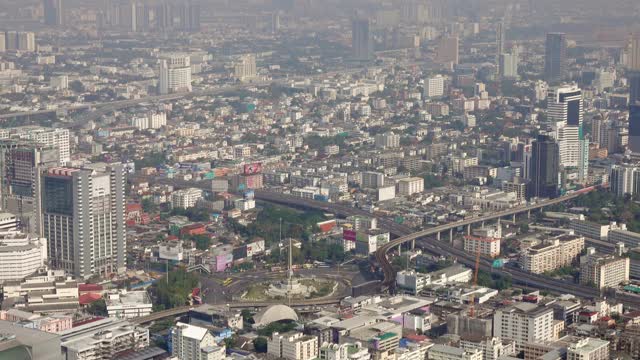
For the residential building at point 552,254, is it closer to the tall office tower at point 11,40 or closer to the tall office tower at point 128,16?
the tall office tower at point 11,40

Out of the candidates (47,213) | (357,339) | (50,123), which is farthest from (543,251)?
(50,123)

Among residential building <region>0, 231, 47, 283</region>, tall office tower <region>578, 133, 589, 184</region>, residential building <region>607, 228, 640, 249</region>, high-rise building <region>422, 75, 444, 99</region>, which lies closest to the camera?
residential building <region>0, 231, 47, 283</region>

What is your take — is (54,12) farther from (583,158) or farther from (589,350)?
(589,350)

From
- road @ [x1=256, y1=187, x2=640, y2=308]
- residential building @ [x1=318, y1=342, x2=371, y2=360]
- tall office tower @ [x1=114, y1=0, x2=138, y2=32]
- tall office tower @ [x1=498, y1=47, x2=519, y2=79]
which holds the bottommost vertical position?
road @ [x1=256, y1=187, x2=640, y2=308]

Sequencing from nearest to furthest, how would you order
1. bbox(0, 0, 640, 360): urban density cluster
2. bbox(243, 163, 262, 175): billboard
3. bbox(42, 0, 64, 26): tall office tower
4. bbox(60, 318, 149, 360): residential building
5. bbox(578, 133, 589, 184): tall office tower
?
bbox(60, 318, 149, 360): residential building → bbox(0, 0, 640, 360): urban density cluster → bbox(243, 163, 262, 175): billboard → bbox(578, 133, 589, 184): tall office tower → bbox(42, 0, 64, 26): tall office tower

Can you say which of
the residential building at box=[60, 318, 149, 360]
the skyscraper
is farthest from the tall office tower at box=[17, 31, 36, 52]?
the residential building at box=[60, 318, 149, 360]

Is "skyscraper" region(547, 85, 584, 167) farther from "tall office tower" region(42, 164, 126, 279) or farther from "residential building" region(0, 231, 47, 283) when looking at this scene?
"residential building" region(0, 231, 47, 283)
